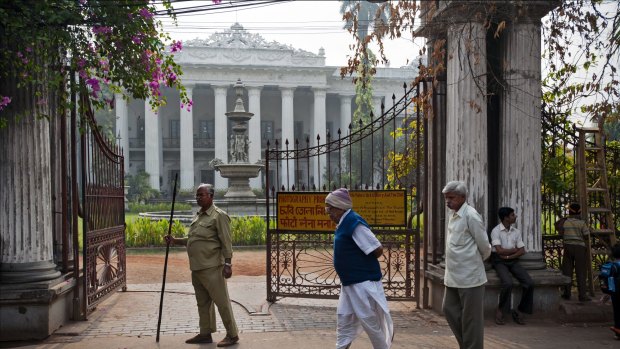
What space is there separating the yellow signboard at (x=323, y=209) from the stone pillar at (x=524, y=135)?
134 centimetres

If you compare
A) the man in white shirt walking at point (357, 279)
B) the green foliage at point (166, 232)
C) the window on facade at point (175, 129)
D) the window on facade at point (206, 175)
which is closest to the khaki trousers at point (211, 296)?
the man in white shirt walking at point (357, 279)

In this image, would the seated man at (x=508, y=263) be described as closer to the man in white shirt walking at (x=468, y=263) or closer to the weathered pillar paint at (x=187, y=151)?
the man in white shirt walking at (x=468, y=263)

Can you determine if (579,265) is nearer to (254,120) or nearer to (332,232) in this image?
(332,232)

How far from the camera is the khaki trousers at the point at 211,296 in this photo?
5.58 meters

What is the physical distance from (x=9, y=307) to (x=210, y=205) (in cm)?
238

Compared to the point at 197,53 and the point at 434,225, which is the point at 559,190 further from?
the point at 197,53

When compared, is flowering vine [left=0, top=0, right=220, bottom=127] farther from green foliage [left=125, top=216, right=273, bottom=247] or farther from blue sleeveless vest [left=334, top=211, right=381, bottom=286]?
green foliage [left=125, top=216, right=273, bottom=247]

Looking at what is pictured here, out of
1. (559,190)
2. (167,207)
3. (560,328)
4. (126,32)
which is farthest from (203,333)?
(167,207)

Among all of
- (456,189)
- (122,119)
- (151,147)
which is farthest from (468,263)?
(122,119)

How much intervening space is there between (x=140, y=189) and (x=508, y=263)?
32415 millimetres

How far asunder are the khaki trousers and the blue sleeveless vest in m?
1.66

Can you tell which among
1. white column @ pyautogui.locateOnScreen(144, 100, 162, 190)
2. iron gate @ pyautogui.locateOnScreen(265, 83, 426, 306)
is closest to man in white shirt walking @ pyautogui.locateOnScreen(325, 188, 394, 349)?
iron gate @ pyautogui.locateOnScreen(265, 83, 426, 306)

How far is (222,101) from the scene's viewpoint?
39031mm

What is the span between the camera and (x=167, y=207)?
31.2m
